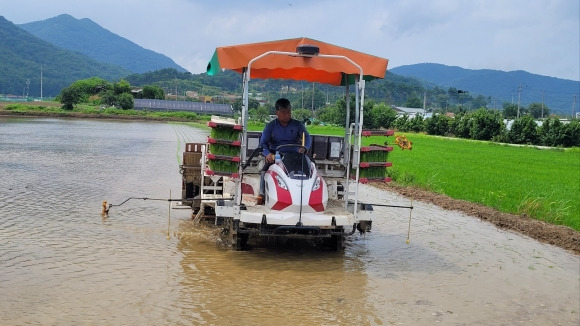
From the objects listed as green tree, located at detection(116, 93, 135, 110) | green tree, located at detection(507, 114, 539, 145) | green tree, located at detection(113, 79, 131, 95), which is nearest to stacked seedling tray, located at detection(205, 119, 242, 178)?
green tree, located at detection(507, 114, 539, 145)

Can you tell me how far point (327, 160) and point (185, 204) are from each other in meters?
2.75

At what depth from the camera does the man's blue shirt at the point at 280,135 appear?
8320 millimetres

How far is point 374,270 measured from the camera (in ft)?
24.2

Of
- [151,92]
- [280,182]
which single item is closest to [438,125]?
[280,182]

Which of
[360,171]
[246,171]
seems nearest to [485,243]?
[360,171]

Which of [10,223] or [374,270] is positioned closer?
[374,270]

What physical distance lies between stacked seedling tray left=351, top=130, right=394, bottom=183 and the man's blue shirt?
0.85 m

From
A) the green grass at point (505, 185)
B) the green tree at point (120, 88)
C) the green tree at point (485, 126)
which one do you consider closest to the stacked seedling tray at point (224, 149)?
the green grass at point (505, 185)

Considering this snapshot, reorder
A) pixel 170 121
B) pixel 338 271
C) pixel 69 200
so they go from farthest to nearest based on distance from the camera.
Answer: pixel 170 121 → pixel 69 200 → pixel 338 271

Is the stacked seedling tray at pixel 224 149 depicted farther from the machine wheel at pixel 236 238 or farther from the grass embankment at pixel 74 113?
the grass embankment at pixel 74 113

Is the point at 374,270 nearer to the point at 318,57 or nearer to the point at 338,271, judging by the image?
the point at 338,271

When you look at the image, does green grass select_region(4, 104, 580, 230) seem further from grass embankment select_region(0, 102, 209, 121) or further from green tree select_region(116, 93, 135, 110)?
green tree select_region(116, 93, 135, 110)

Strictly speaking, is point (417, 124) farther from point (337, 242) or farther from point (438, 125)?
point (337, 242)

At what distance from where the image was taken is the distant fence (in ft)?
344
